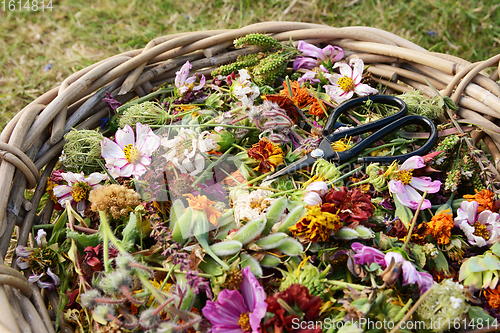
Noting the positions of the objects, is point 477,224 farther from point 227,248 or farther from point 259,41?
point 259,41

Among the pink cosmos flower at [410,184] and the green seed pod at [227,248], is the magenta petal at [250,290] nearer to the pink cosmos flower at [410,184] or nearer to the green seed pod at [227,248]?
the green seed pod at [227,248]

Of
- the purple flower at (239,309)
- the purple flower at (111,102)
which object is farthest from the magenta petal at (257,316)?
the purple flower at (111,102)

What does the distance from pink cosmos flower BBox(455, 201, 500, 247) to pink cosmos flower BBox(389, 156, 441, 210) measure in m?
0.08

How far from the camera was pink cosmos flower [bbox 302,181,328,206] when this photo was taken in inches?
33.8

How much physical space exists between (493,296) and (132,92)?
1207 mm

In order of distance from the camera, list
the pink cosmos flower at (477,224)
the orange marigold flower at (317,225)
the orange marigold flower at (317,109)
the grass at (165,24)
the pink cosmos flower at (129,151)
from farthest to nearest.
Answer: the grass at (165,24) → the orange marigold flower at (317,109) → the pink cosmos flower at (129,151) → the pink cosmos flower at (477,224) → the orange marigold flower at (317,225)

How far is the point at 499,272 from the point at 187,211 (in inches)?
28.8

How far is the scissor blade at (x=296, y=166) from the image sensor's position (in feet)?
3.20

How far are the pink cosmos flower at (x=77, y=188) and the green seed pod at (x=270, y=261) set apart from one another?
1.67ft

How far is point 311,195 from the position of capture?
0.86 m

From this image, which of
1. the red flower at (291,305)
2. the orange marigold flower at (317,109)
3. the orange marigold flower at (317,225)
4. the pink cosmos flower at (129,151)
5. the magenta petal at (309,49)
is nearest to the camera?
the red flower at (291,305)

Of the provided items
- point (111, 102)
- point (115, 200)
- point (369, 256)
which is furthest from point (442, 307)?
point (111, 102)

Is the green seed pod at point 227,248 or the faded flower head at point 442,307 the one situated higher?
the green seed pod at point 227,248

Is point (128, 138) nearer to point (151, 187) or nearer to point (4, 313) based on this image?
point (151, 187)
